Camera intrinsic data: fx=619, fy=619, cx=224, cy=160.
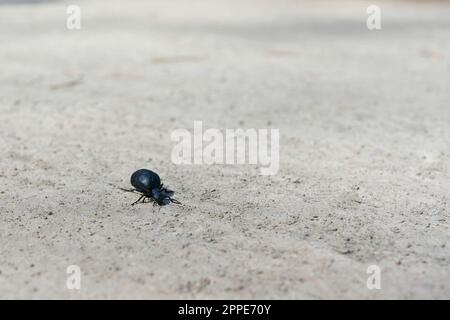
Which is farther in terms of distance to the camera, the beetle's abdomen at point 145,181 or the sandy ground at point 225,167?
the beetle's abdomen at point 145,181

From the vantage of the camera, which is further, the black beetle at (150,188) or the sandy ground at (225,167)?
the black beetle at (150,188)

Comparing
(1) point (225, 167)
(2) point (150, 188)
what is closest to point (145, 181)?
(2) point (150, 188)

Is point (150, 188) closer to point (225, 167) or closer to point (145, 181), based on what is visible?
point (145, 181)

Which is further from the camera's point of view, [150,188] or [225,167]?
[225,167]

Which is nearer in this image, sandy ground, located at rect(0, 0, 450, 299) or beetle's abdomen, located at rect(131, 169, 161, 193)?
sandy ground, located at rect(0, 0, 450, 299)
